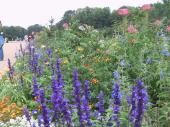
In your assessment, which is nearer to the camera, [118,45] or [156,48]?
[156,48]

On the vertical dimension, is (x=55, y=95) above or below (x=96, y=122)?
above

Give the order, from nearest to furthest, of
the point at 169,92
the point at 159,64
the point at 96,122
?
1. the point at 96,122
2. the point at 169,92
3. the point at 159,64

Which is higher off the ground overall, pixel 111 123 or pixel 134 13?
pixel 134 13

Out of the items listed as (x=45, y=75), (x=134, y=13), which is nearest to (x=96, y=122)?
(x=45, y=75)

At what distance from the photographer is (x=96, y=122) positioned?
4.55 metres

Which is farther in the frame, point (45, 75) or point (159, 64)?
point (45, 75)

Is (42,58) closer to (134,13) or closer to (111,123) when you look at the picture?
(134,13)

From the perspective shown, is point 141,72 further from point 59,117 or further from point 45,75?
point 59,117

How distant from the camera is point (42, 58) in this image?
9086mm

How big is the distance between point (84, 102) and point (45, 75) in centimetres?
408

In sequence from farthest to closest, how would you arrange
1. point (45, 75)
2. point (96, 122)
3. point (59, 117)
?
1. point (45, 75)
2. point (96, 122)
3. point (59, 117)

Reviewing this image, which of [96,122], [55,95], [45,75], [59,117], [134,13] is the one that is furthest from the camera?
[134,13]

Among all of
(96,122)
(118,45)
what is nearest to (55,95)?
(96,122)

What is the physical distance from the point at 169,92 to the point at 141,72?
4.15ft
